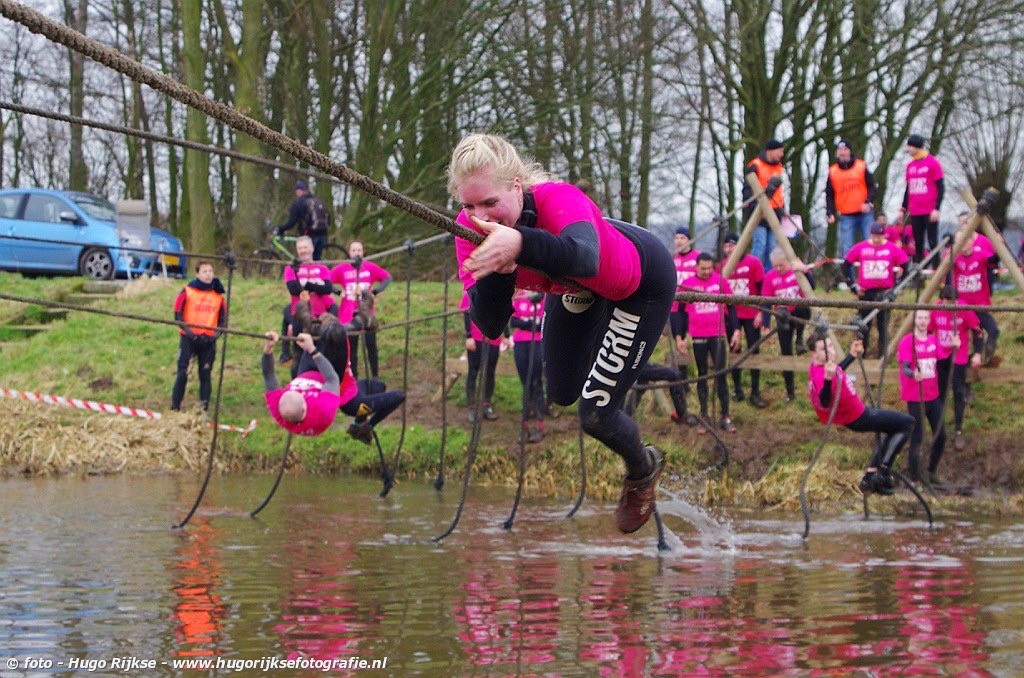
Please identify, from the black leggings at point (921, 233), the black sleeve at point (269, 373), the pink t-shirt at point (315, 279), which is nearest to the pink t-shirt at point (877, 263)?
the black leggings at point (921, 233)

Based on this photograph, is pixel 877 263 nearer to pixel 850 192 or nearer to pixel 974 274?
pixel 974 274

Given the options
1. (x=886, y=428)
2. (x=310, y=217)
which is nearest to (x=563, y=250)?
(x=886, y=428)

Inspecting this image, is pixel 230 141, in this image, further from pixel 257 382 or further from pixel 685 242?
pixel 685 242

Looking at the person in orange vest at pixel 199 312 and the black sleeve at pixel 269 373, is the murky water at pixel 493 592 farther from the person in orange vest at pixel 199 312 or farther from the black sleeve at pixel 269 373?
the person in orange vest at pixel 199 312

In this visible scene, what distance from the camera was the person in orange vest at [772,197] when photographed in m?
13.1

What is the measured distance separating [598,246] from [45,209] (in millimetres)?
16272

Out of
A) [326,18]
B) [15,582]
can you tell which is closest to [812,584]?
[15,582]

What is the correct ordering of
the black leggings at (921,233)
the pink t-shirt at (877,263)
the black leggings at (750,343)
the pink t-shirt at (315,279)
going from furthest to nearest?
the black leggings at (750,343)
the black leggings at (921,233)
the pink t-shirt at (877,263)
the pink t-shirt at (315,279)

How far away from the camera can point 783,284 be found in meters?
12.6

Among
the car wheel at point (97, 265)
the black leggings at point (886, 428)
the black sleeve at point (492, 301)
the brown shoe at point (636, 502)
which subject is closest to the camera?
the black sleeve at point (492, 301)

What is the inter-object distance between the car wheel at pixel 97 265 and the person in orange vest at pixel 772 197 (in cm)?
1009

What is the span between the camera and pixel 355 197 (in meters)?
20.4

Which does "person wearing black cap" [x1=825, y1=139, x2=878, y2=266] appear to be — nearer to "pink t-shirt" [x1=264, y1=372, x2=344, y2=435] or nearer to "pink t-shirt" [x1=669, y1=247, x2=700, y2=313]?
"pink t-shirt" [x1=669, y1=247, x2=700, y2=313]

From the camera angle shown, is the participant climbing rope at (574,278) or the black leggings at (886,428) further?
the black leggings at (886,428)
